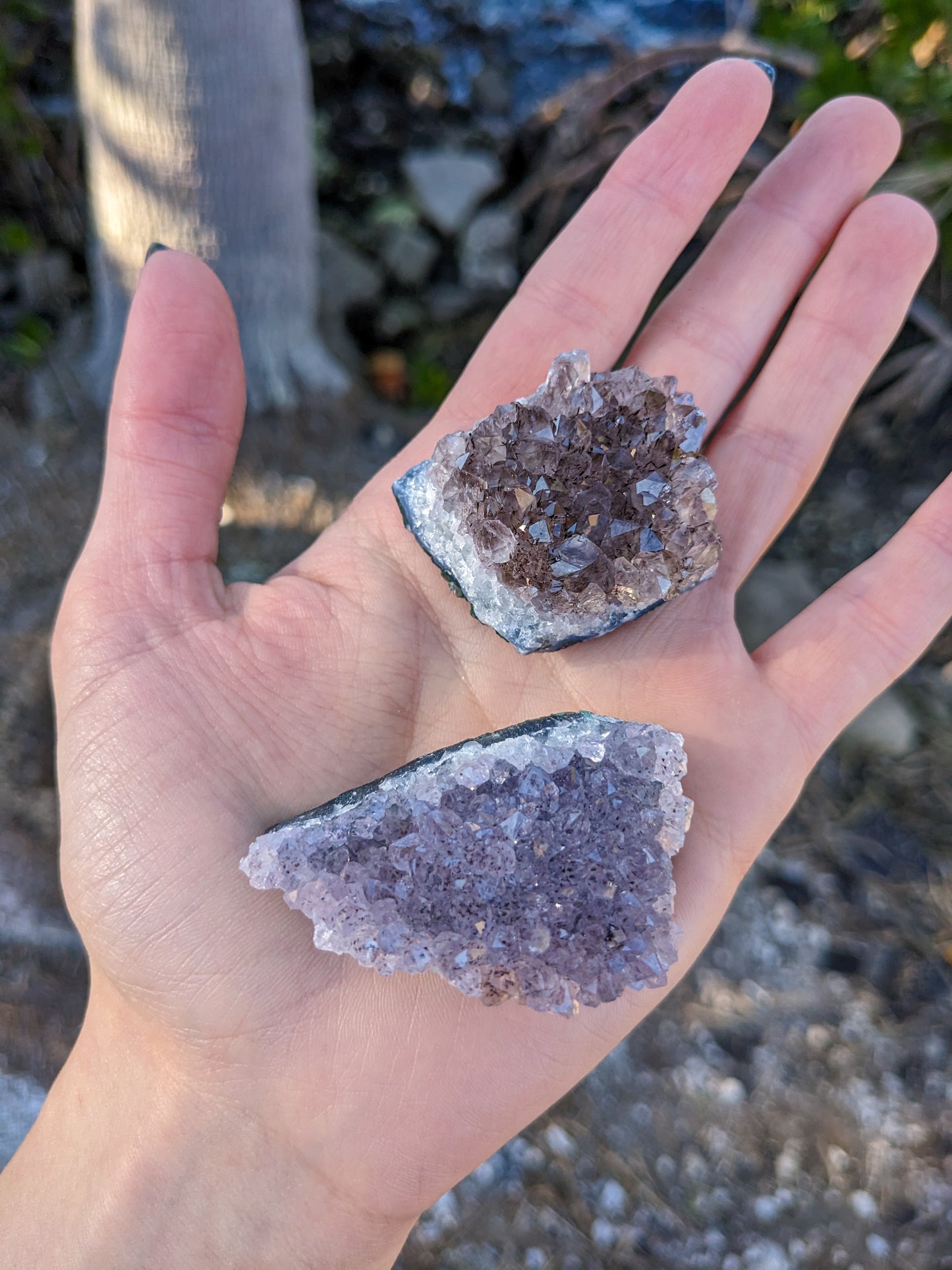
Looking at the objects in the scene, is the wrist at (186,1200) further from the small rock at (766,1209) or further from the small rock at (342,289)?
the small rock at (342,289)

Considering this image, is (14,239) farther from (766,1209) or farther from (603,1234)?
(766,1209)

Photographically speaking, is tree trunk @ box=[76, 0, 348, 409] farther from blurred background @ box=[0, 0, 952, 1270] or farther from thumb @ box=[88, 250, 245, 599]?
thumb @ box=[88, 250, 245, 599]

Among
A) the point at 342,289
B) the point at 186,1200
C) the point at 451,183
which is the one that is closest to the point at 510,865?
the point at 186,1200

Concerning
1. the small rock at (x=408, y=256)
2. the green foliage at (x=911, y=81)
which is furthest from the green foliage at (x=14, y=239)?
the green foliage at (x=911, y=81)

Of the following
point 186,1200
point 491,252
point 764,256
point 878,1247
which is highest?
point 764,256

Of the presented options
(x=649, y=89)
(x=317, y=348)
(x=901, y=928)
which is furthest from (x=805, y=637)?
(x=649, y=89)

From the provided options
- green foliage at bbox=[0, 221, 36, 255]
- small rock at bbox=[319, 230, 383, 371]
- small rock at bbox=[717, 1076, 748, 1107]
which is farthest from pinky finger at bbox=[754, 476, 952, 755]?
green foliage at bbox=[0, 221, 36, 255]
